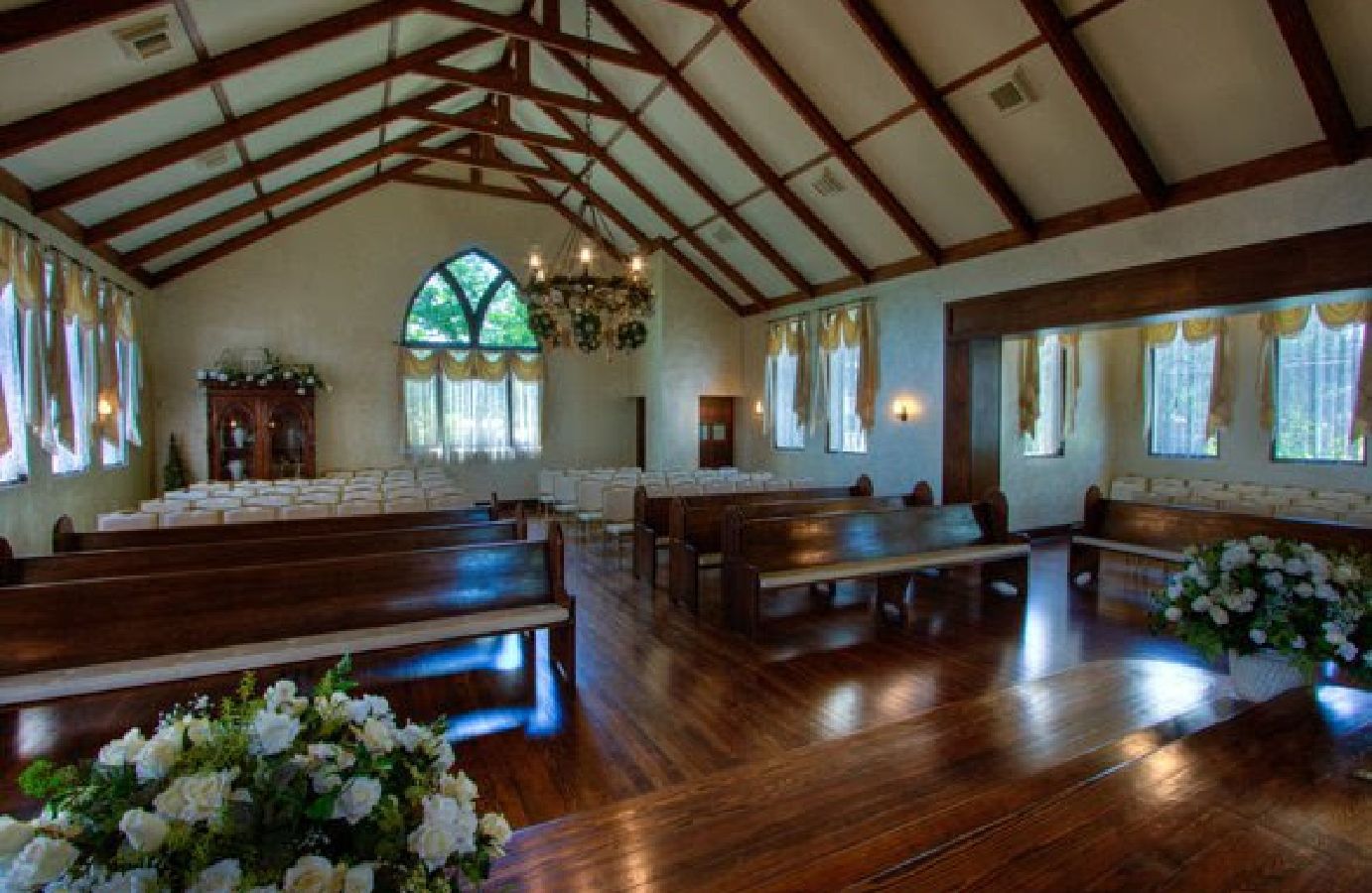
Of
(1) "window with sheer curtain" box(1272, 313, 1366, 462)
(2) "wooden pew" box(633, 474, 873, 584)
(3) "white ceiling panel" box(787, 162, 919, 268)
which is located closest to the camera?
(2) "wooden pew" box(633, 474, 873, 584)

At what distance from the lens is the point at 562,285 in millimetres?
6086

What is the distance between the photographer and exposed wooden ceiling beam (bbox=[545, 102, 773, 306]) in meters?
8.86

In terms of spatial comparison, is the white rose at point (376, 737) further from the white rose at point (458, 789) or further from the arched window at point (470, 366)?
the arched window at point (470, 366)

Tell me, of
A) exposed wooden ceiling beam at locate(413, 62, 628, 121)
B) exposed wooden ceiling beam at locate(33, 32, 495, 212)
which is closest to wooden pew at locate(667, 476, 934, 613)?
exposed wooden ceiling beam at locate(413, 62, 628, 121)

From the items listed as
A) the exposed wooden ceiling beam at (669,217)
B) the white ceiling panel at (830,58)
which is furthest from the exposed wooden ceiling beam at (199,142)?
the white ceiling panel at (830,58)

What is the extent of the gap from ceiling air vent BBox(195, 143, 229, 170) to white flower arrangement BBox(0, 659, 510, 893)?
702 cm

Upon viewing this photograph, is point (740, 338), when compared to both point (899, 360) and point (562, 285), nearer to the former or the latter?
point (899, 360)

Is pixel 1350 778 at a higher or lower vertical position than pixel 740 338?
lower

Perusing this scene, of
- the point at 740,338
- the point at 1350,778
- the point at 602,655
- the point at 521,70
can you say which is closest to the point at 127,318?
the point at 521,70

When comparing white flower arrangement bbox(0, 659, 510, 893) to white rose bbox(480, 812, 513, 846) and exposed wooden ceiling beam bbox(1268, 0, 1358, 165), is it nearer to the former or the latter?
white rose bbox(480, 812, 513, 846)

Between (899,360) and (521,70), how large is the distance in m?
5.26

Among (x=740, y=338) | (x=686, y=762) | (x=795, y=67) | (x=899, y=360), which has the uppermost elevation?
(x=795, y=67)

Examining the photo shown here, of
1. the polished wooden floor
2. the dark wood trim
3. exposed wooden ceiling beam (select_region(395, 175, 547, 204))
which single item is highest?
exposed wooden ceiling beam (select_region(395, 175, 547, 204))

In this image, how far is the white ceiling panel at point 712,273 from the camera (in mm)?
10586
